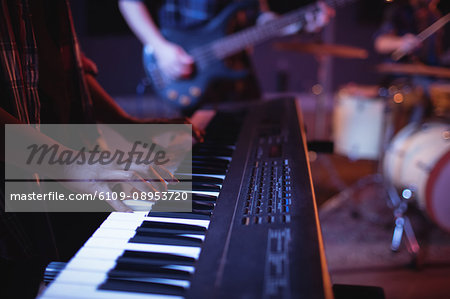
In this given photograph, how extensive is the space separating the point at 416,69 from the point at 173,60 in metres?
1.77

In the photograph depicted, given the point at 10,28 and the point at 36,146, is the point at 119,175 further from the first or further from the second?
the point at 10,28

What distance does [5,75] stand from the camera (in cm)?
92

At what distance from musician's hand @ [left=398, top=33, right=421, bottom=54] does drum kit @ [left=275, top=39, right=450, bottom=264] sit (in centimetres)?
15

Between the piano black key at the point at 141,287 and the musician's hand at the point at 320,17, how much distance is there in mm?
2406

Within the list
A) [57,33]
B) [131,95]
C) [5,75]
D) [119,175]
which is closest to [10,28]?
[5,75]

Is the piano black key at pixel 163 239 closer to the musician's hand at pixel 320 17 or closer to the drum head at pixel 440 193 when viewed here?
the drum head at pixel 440 193

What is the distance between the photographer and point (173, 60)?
2551mm

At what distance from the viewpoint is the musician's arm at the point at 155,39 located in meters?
2.44

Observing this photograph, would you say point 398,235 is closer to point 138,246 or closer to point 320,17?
point 320,17

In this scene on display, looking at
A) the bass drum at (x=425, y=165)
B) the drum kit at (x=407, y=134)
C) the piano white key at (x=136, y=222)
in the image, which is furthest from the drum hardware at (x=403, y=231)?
the piano white key at (x=136, y=222)

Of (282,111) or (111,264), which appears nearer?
(111,264)

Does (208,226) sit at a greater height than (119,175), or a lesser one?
lesser

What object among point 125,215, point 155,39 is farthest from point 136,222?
point 155,39

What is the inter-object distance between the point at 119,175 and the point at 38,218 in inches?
14.0
